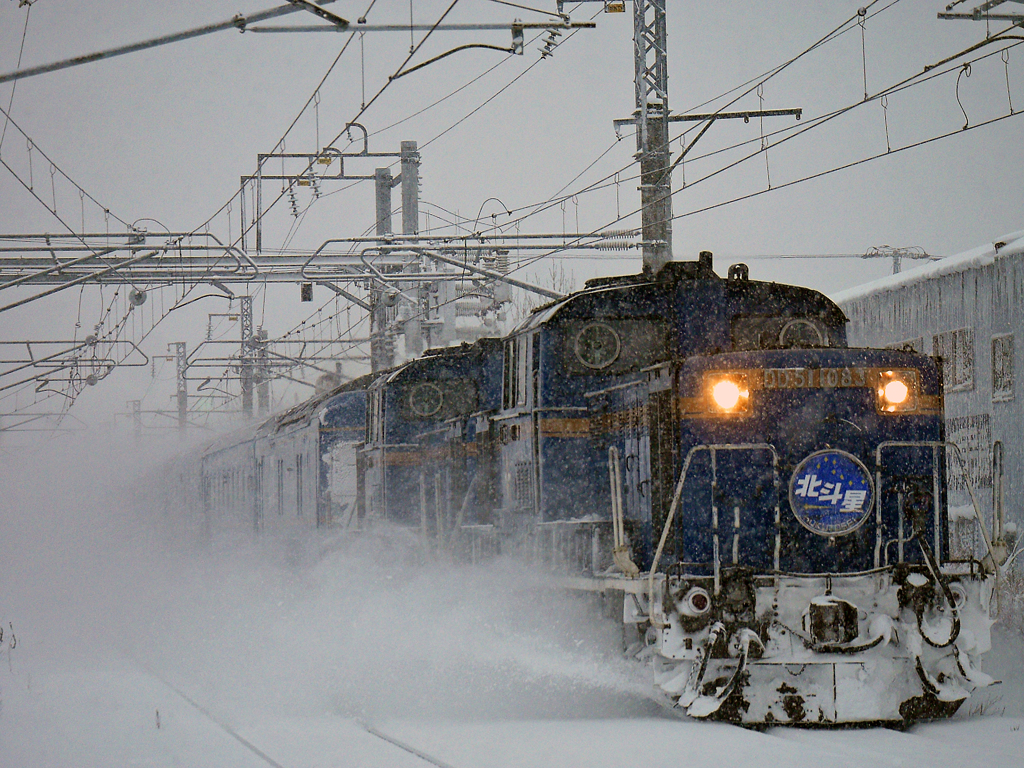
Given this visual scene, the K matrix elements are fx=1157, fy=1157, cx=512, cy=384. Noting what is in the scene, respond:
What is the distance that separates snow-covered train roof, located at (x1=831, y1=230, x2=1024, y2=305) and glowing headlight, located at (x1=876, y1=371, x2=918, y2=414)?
8504mm

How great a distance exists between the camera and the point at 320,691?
29.3ft

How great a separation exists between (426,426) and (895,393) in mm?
6605

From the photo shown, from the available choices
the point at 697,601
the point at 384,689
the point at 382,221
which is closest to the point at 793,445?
the point at 697,601

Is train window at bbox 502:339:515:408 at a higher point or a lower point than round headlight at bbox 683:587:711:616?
higher

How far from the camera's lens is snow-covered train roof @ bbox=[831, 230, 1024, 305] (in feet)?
50.7

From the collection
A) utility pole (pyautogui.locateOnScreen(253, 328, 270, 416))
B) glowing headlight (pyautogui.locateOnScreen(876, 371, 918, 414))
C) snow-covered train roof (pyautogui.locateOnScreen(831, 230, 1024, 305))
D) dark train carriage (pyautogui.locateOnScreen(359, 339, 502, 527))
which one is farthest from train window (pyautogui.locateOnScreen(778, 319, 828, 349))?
utility pole (pyautogui.locateOnScreen(253, 328, 270, 416))

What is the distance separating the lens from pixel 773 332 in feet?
28.5

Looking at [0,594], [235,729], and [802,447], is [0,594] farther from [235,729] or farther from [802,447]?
[802,447]

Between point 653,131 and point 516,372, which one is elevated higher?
point 653,131

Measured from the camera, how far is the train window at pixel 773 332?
8617 mm

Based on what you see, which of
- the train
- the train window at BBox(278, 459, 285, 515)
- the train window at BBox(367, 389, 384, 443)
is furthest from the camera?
the train window at BBox(278, 459, 285, 515)

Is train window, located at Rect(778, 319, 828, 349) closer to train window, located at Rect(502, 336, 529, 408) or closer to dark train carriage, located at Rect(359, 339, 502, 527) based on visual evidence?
train window, located at Rect(502, 336, 529, 408)

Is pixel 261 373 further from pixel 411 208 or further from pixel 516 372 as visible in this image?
pixel 516 372

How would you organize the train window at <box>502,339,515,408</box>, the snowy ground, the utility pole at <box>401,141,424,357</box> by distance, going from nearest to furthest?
the snowy ground < the train window at <box>502,339,515,408</box> < the utility pole at <box>401,141,424,357</box>
